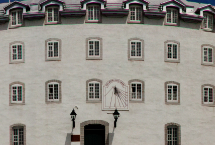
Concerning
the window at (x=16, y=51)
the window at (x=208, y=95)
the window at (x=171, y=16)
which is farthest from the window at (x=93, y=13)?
the window at (x=208, y=95)

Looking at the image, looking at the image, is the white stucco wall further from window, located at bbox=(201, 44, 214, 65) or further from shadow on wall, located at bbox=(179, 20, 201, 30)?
window, located at bbox=(201, 44, 214, 65)

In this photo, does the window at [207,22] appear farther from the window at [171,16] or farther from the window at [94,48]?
the window at [94,48]

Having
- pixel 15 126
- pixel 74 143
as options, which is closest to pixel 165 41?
pixel 74 143

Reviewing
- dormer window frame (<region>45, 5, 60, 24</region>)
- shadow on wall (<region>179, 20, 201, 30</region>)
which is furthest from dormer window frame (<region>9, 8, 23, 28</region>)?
shadow on wall (<region>179, 20, 201, 30</region>)

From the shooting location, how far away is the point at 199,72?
138 feet

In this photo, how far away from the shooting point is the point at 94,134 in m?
40.2

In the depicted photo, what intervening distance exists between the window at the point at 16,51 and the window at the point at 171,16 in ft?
49.0

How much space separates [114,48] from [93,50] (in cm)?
206

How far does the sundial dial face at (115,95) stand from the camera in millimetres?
39812

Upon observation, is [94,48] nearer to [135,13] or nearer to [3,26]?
[135,13]

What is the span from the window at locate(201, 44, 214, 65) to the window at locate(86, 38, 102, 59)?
10.8m

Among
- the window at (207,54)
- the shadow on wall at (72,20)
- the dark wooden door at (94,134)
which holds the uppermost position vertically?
the shadow on wall at (72,20)

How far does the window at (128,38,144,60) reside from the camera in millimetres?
40625

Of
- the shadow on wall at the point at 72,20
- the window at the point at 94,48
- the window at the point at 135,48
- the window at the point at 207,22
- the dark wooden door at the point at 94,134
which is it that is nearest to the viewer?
the dark wooden door at the point at 94,134
